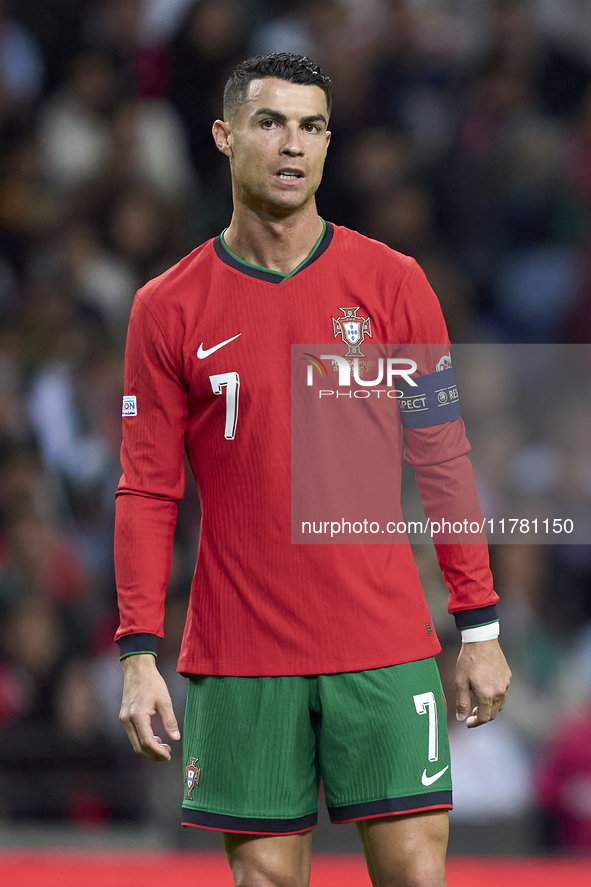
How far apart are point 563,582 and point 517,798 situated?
1.00m

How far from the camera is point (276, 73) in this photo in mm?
2330

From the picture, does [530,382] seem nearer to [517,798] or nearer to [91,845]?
[517,798]

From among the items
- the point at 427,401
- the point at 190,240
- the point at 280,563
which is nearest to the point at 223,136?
the point at 427,401

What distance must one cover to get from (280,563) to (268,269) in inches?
22.8

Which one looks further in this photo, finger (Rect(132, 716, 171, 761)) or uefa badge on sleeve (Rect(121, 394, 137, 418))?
uefa badge on sleeve (Rect(121, 394, 137, 418))

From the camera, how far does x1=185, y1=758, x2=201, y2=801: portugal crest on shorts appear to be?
233 cm

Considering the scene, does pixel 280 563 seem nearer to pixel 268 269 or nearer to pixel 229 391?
pixel 229 391

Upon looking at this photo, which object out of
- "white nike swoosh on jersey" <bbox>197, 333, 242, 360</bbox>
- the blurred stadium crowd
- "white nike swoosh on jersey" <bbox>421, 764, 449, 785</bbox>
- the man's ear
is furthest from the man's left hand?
the blurred stadium crowd

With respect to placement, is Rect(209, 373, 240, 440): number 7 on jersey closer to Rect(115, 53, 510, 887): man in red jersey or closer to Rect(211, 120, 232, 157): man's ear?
Rect(115, 53, 510, 887): man in red jersey

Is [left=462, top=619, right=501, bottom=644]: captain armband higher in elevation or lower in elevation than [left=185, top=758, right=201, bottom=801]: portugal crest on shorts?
higher

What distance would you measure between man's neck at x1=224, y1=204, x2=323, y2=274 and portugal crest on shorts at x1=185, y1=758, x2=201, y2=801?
974mm

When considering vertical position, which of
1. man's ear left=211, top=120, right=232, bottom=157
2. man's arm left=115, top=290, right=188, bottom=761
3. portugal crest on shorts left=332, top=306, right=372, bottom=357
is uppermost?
man's ear left=211, top=120, right=232, bottom=157

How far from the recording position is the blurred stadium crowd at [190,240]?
15.5ft

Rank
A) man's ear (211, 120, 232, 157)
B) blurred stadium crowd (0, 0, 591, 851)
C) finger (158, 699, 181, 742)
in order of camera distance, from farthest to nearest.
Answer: blurred stadium crowd (0, 0, 591, 851) < man's ear (211, 120, 232, 157) < finger (158, 699, 181, 742)
